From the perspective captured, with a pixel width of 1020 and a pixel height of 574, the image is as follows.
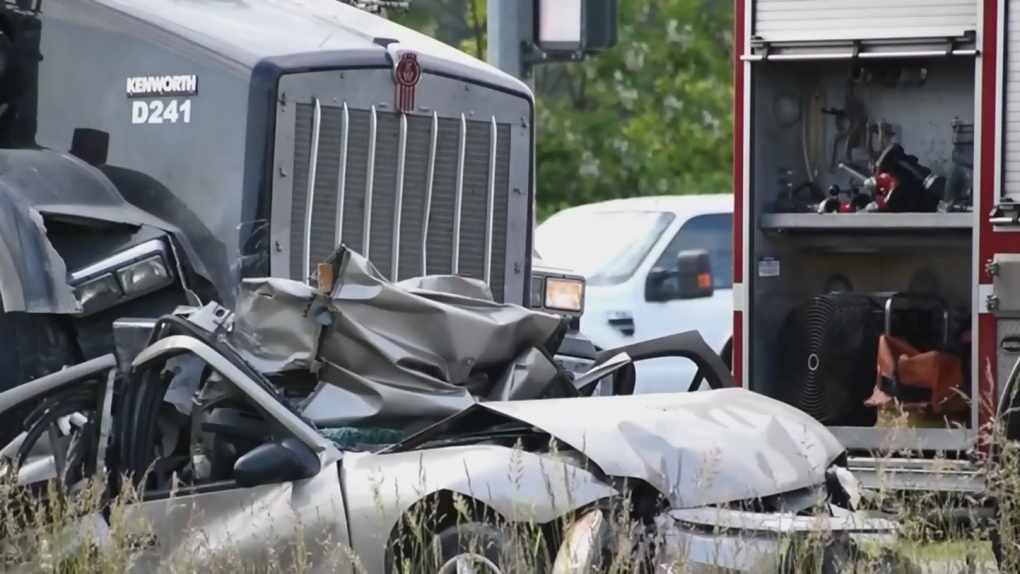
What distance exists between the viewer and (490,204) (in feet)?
28.3

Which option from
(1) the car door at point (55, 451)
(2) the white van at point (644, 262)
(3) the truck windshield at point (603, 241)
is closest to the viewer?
(1) the car door at point (55, 451)

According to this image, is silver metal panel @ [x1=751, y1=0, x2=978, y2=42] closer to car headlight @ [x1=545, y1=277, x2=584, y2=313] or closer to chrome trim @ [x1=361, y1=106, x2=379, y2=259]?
car headlight @ [x1=545, y1=277, x2=584, y2=313]

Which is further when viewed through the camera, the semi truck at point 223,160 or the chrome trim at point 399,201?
the chrome trim at point 399,201

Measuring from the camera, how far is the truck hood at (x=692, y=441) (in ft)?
19.4

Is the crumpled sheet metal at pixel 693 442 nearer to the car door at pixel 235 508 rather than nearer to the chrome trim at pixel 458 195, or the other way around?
the car door at pixel 235 508

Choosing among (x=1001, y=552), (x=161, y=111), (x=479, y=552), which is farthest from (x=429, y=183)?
(x=1001, y=552)

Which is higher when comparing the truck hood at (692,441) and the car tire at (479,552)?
the truck hood at (692,441)

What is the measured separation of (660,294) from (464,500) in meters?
7.40

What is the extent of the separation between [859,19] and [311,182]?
2659mm

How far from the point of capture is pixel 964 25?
8594mm

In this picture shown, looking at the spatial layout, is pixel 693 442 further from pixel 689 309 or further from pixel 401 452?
pixel 689 309

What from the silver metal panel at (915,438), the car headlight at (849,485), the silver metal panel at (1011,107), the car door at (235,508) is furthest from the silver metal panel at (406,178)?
the car headlight at (849,485)

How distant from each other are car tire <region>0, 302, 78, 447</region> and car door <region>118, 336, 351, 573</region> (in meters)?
1.29

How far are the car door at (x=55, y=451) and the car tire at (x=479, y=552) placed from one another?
3.42ft
